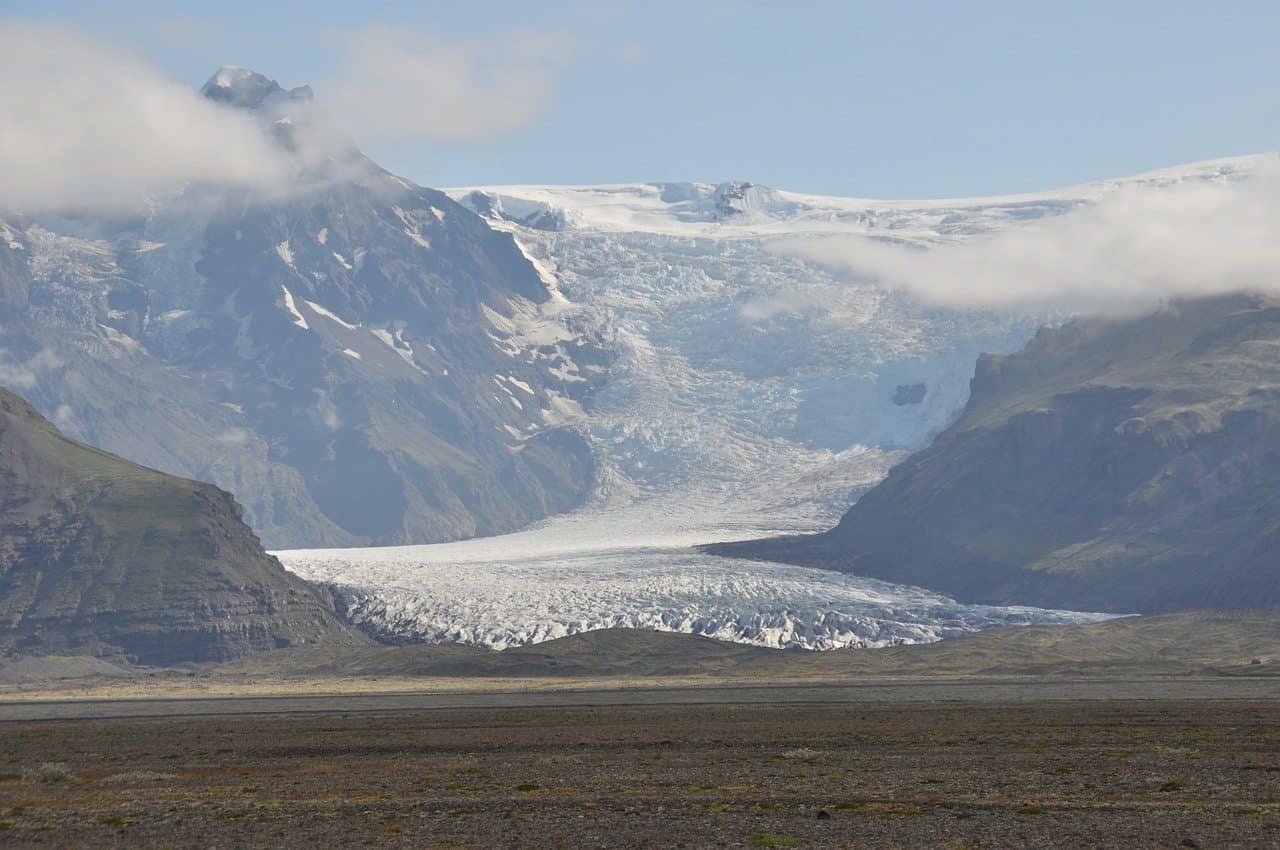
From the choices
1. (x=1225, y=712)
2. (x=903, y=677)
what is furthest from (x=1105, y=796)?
(x=903, y=677)

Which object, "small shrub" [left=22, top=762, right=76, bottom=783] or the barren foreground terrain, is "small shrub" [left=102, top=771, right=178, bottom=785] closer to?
the barren foreground terrain

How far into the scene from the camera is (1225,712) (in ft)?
330

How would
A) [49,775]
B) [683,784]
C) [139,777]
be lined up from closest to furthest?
[683,784] < [139,777] < [49,775]

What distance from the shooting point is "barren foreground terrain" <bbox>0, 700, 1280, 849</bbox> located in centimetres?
5400

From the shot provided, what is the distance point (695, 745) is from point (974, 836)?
1390 inches

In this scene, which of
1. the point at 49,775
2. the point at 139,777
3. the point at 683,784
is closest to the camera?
the point at 683,784

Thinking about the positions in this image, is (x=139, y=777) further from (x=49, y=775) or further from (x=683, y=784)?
(x=683, y=784)

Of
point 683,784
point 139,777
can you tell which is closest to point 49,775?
point 139,777

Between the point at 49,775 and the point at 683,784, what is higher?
the point at 683,784

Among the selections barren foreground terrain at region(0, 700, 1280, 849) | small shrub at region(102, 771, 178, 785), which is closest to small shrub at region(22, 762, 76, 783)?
barren foreground terrain at region(0, 700, 1280, 849)

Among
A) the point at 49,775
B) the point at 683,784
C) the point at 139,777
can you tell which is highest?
the point at 683,784

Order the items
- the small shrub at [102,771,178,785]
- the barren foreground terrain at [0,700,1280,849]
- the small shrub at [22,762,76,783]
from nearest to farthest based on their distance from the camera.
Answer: the barren foreground terrain at [0,700,1280,849] < the small shrub at [102,771,178,785] < the small shrub at [22,762,76,783]

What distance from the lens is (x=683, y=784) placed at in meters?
66.7

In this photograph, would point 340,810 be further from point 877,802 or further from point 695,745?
point 695,745
